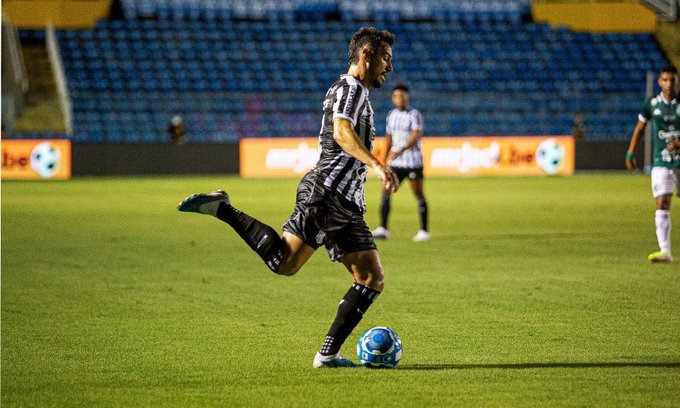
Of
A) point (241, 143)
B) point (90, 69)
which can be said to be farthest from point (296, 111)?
point (90, 69)

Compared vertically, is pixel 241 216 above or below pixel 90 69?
above

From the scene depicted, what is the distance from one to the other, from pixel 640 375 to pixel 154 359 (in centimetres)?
286

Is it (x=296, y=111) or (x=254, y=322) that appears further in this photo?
(x=296, y=111)

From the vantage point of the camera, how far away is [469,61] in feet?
135

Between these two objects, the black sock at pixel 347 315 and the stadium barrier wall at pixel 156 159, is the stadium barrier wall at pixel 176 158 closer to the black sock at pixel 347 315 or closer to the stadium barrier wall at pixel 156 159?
the stadium barrier wall at pixel 156 159

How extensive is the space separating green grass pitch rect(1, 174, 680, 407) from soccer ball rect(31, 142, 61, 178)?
14654mm

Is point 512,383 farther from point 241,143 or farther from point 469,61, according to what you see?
point 469,61

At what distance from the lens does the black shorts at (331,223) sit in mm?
6637

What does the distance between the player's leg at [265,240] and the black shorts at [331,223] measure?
78 millimetres

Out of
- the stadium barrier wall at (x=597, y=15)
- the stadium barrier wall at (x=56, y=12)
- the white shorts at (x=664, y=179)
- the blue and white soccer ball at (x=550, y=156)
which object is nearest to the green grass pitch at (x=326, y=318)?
the white shorts at (x=664, y=179)

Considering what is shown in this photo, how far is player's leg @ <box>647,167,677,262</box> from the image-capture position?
1256 cm

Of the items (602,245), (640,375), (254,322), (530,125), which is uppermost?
(640,375)

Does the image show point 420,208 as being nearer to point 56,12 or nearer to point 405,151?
point 405,151

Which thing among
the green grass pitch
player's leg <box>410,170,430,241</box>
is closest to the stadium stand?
the green grass pitch
